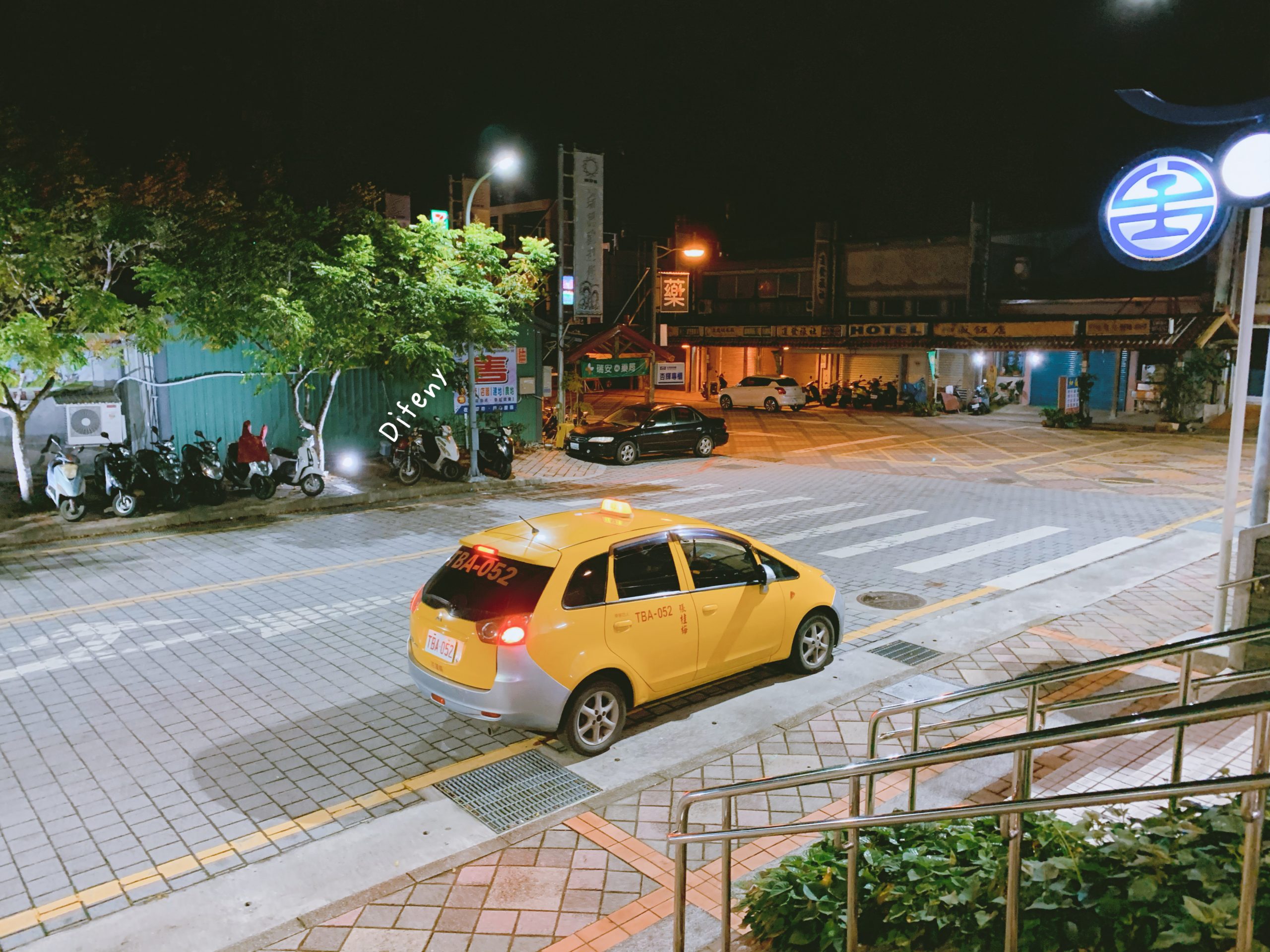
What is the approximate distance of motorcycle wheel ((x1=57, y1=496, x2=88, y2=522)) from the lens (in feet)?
46.4

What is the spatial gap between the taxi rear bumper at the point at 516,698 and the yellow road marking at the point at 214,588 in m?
5.92

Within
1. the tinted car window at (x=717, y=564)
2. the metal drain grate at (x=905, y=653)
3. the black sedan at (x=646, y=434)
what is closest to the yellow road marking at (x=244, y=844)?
the tinted car window at (x=717, y=564)

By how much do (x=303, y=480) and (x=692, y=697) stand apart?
11428 mm

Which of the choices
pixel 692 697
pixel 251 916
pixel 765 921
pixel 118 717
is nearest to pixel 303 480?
pixel 118 717

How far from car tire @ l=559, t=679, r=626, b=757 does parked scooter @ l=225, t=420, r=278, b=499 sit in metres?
11.5

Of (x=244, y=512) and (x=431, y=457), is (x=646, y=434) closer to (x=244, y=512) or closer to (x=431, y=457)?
(x=431, y=457)

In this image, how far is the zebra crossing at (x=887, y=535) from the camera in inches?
507

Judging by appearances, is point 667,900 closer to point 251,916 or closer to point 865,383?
point 251,916

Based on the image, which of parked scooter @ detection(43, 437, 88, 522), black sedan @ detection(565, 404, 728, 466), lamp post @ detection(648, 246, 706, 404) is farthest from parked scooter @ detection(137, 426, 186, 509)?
lamp post @ detection(648, 246, 706, 404)

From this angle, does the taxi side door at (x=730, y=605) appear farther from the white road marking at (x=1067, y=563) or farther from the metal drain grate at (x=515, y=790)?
the white road marking at (x=1067, y=563)

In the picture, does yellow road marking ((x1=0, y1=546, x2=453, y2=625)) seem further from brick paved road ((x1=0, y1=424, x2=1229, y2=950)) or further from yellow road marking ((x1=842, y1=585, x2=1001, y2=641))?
yellow road marking ((x1=842, y1=585, x2=1001, y2=641))

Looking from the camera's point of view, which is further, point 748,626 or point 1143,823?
point 748,626

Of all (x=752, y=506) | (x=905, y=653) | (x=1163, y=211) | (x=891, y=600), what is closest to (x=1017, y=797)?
(x=905, y=653)

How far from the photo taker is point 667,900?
16.3ft
